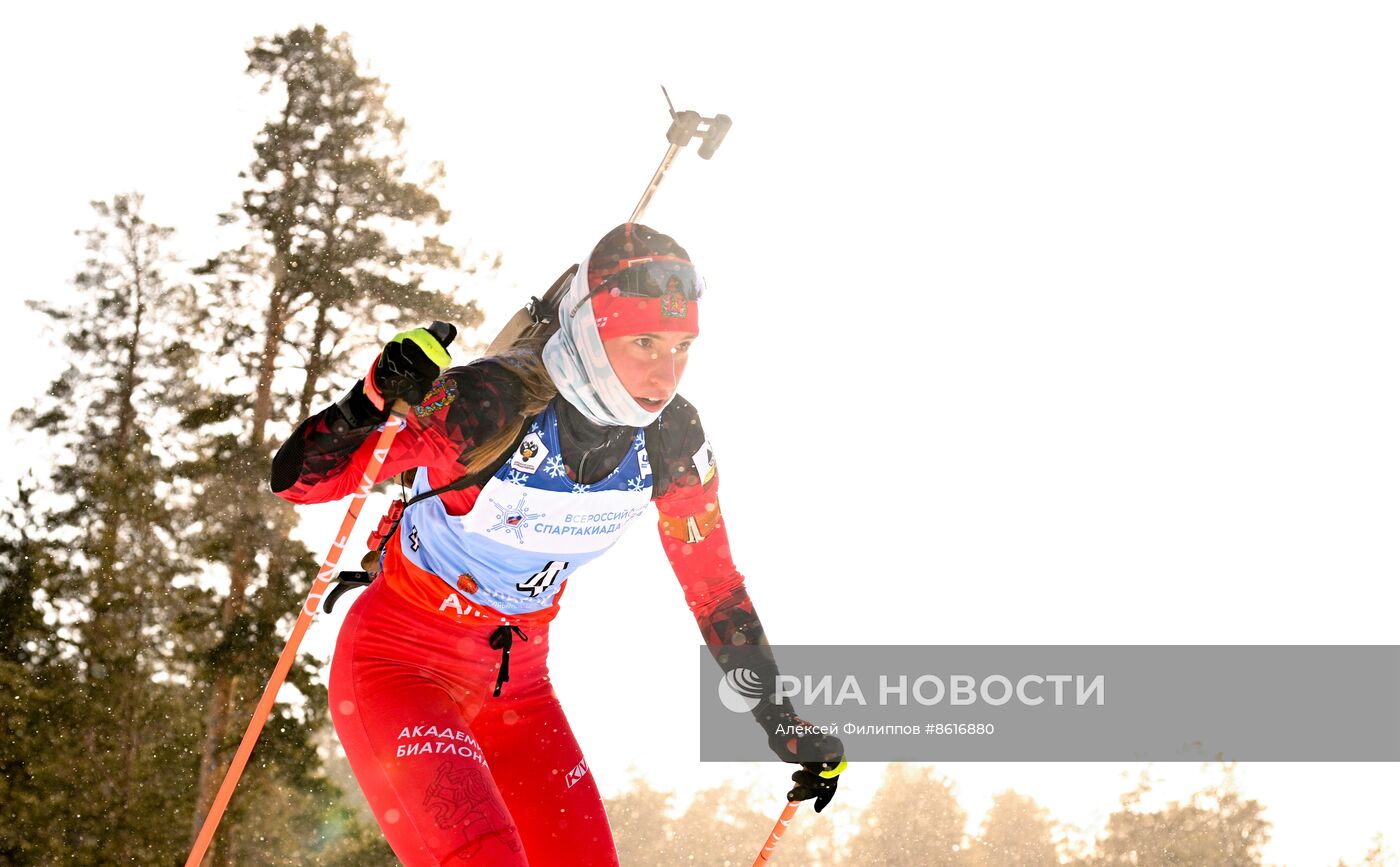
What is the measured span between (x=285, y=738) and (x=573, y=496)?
55.2 ft

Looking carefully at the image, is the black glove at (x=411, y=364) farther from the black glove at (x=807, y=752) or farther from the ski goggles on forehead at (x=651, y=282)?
the black glove at (x=807, y=752)

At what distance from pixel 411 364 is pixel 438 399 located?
0.44 m

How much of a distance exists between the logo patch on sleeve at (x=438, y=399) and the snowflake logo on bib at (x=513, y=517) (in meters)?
0.46

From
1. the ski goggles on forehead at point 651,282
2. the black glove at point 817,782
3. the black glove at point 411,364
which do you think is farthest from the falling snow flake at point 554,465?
the black glove at point 817,782

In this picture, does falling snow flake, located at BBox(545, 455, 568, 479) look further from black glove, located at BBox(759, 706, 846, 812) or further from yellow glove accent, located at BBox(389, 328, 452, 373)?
black glove, located at BBox(759, 706, 846, 812)

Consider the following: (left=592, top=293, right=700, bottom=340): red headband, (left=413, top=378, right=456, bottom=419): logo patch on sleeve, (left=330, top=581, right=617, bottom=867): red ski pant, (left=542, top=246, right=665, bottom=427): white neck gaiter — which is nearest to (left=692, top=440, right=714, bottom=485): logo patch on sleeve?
(left=542, top=246, right=665, bottom=427): white neck gaiter

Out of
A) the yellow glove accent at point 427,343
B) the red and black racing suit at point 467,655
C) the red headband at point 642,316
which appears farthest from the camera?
the red headband at point 642,316

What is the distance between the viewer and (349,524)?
4.27m

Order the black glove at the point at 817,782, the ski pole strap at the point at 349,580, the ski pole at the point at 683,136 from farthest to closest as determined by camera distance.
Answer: the ski pole at the point at 683,136, the black glove at the point at 817,782, the ski pole strap at the point at 349,580

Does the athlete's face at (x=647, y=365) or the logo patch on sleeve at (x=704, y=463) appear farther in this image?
the logo patch on sleeve at (x=704, y=463)

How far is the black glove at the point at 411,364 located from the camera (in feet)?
11.8

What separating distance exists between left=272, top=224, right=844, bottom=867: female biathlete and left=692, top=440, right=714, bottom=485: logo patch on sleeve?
13 mm

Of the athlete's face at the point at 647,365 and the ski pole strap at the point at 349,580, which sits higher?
the athlete's face at the point at 647,365

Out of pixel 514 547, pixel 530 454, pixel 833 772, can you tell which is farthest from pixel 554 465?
pixel 833 772
